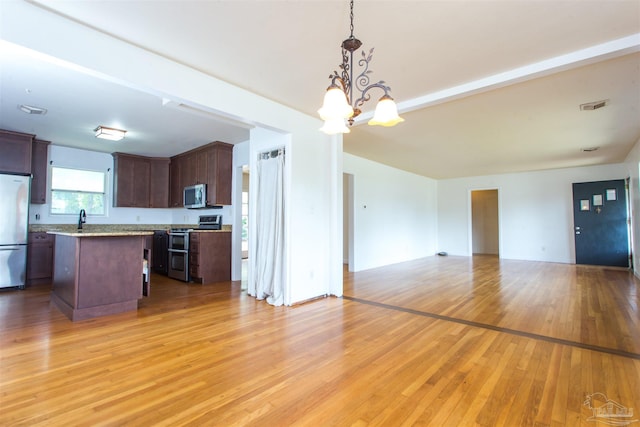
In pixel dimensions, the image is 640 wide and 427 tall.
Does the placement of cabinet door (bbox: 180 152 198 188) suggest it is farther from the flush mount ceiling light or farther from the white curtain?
the white curtain

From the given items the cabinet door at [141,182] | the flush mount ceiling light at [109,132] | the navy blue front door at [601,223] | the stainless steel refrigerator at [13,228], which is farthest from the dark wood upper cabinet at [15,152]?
the navy blue front door at [601,223]

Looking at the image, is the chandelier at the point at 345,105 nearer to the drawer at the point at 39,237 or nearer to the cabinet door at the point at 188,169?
the cabinet door at the point at 188,169

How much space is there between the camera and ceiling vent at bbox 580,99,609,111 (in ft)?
11.9

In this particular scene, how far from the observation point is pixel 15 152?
482 centimetres

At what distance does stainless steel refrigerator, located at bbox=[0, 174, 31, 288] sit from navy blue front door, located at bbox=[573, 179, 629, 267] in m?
11.6

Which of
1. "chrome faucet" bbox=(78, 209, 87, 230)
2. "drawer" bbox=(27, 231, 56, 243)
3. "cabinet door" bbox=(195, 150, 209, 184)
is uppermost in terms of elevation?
"cabinet door" bbox=(195, 150, 209, 184)

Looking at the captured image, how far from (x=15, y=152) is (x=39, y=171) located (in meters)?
0.56

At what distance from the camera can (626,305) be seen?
386 cm

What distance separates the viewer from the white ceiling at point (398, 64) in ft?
7.00

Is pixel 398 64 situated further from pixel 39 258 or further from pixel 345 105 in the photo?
pixel 39 258

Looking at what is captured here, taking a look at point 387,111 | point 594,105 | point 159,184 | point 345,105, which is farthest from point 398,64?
point 159,184

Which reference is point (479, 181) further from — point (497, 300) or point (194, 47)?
point (194, 47)

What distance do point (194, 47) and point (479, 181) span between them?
8999 millimetres

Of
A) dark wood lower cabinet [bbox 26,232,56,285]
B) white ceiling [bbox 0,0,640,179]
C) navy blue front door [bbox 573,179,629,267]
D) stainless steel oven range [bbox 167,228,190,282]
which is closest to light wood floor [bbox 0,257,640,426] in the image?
dark wood lower cabinet [bbox 26,232,56,285]
